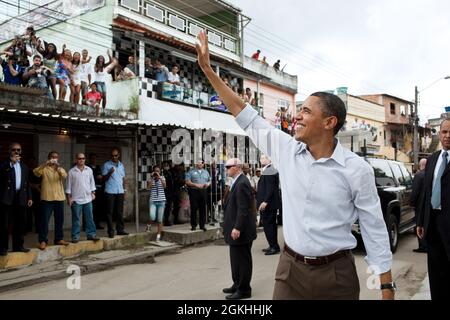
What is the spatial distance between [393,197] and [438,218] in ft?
15.9

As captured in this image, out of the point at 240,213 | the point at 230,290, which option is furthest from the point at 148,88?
the point at 230,290

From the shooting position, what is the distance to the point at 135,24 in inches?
546

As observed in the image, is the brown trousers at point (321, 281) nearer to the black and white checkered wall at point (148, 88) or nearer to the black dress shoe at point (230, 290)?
the black dress shoe at point (230, 290)

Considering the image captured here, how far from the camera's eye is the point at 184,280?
6.66 metres

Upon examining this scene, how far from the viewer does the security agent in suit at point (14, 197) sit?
284 inches

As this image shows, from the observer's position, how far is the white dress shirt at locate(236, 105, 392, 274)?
2.36 meters

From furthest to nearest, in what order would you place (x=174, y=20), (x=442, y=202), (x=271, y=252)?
(x=174, y=20), (x=271, y=252), (x=442, y=202)

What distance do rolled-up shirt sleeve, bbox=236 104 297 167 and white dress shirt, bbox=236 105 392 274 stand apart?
204 millimetres

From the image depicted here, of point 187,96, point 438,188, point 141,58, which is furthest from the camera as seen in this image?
point 187,96

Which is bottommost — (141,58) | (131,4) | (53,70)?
(53,70)

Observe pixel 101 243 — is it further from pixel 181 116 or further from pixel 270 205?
pixel 181 116

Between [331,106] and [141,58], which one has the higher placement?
[141,58]

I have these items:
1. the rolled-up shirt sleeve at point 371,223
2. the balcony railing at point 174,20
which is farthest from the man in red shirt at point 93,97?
the rolled-up shirt sleeve at point 371,223

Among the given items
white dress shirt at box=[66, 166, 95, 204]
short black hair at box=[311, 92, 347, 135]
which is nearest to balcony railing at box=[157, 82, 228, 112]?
white dress shirt at box=[66, 166, 95, 204]
